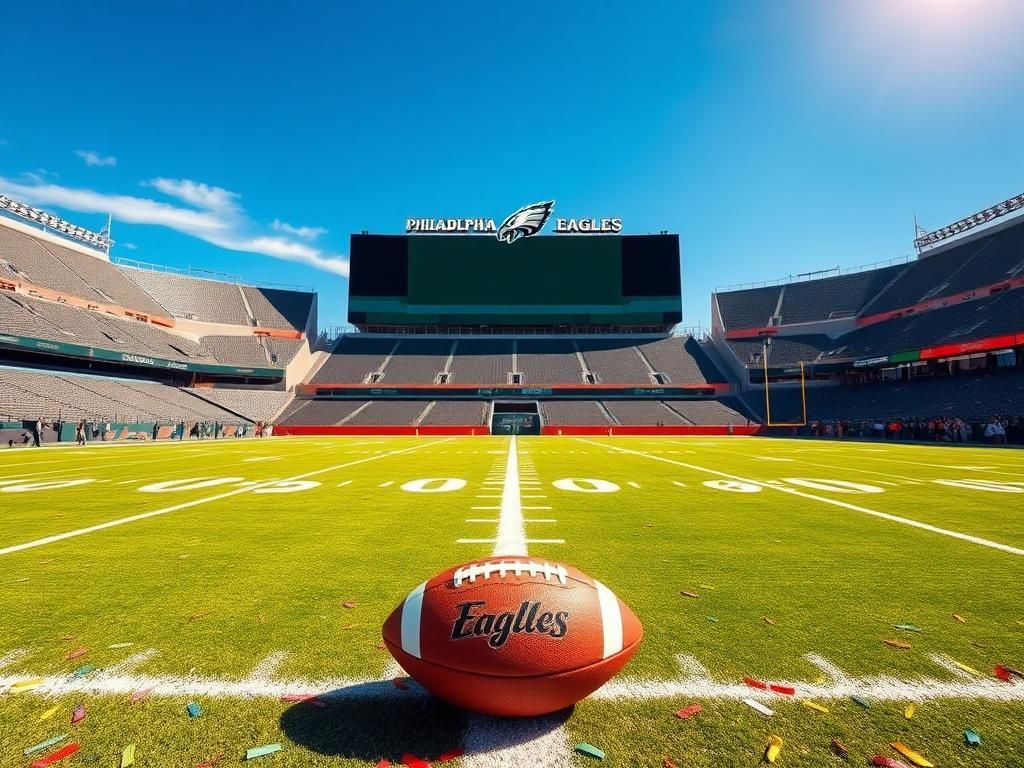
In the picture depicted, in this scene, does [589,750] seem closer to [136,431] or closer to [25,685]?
[25,685]

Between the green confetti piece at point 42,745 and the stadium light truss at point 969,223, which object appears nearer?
the green confetti piece at point 42,745

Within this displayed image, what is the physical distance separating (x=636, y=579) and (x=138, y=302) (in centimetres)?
5755

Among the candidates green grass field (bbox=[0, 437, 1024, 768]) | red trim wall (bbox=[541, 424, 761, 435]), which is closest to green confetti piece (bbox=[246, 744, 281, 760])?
green grass field (bbox=[0, 437, 1024, 768])

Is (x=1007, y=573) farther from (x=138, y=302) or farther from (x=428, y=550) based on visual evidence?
(x=138, y=302)

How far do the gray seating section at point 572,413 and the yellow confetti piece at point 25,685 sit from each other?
42891 mm

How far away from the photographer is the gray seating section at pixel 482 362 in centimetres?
5156

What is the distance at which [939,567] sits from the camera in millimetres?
4129

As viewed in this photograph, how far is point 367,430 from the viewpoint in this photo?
145ft

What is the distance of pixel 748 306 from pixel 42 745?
62.2 metres

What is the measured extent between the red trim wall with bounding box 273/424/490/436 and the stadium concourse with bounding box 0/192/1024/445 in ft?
0.89

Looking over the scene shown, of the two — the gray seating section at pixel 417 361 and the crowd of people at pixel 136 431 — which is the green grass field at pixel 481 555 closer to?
the crowd of people at pixel 136 431

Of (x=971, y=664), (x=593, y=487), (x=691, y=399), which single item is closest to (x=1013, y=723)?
(x=971, y=664)

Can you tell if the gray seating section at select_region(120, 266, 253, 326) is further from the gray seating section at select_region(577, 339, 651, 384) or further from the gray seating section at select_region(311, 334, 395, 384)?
the gray seating section at select_region(577, 339, 651, 384)

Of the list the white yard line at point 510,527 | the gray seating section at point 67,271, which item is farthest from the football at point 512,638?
the gray seating section at point 67,271
